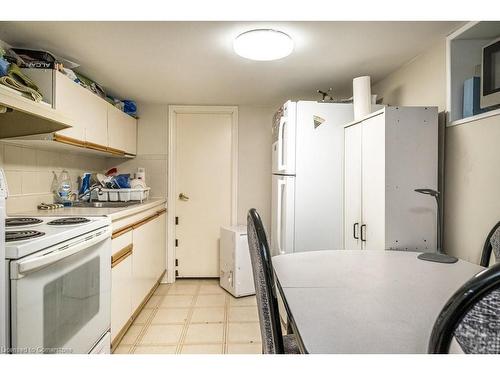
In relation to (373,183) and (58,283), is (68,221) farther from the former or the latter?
(373,183)

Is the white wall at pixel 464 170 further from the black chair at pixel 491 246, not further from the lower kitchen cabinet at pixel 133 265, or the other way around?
the lower kitchen cabinet at pixel 133 265

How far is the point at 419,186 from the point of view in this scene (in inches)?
69.1

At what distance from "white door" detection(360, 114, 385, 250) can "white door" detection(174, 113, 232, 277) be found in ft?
5.89

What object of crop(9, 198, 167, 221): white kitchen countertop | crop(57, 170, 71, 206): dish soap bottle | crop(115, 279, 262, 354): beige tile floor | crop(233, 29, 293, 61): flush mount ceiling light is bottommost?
crop(115, 279, 262, 354): beige tile floor

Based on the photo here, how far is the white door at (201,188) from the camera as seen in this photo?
136 inches

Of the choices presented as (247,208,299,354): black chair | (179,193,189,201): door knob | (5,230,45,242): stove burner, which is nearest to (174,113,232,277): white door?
(179,193,189,201): door knob

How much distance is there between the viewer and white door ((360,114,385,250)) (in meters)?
1.77

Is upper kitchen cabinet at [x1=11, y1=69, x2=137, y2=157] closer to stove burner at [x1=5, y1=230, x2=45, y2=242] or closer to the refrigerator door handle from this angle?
stove burner at [x1=5, y1=230, x2=45, y2=242]

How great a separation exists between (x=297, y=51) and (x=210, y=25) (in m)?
0.63

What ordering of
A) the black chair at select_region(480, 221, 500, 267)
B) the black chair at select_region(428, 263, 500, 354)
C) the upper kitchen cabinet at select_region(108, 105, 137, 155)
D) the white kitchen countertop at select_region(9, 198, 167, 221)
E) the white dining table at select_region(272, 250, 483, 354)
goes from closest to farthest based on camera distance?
1. the black chair at select_region(428, 263, 500, 354)
2. the white dining table at select_region(272, 250, 483, 354)
3. the black chair at select_region(480, 221, 500, 267)
4. the white kitchen countertop at select_region(9, 198, 167, 221)
5. the upper kitchen cabinet at select_region(108, 105, 137, 155)

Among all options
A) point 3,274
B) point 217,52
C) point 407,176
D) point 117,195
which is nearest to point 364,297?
point 407,176

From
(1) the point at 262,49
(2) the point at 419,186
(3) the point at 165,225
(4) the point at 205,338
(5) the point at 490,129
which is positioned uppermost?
(1) the point at 262,49
